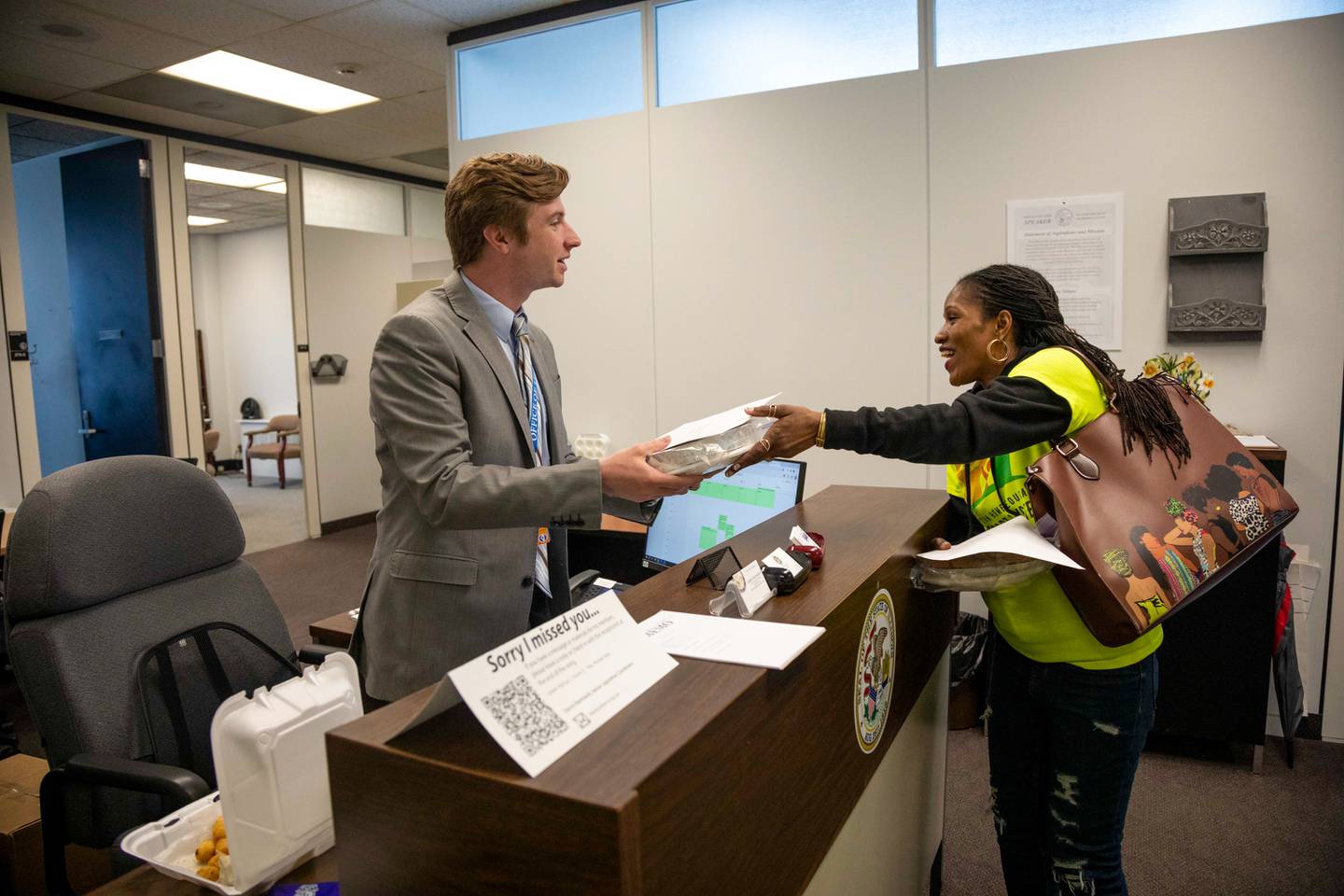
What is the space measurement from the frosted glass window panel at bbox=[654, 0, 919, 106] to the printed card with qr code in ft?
9.78

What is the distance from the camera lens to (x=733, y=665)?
891 mm

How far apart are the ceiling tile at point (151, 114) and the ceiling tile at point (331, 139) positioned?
0.21 meters

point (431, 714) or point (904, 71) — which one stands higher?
point (904, 71)

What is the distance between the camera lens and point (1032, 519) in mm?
1398

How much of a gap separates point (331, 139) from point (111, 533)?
5275 mm

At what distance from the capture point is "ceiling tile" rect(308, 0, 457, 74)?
382 centimetres

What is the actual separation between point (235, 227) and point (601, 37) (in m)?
7.94

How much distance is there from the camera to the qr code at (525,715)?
0.69 m

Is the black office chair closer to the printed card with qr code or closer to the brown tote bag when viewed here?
the printed card with qr code

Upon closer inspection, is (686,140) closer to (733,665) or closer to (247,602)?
(247,602)

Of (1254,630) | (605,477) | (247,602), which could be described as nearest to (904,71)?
(1254,630)

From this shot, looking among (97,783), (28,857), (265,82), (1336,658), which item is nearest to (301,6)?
(265,82)

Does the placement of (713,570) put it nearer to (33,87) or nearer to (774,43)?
(774,43)

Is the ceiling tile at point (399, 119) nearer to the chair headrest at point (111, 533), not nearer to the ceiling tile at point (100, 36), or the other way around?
the ceiling tile at point (100, 36)
